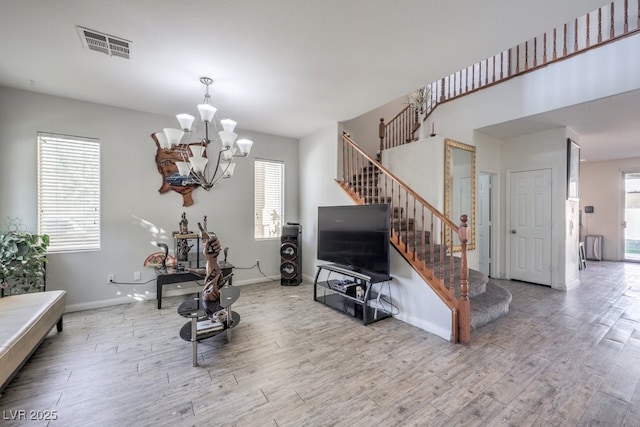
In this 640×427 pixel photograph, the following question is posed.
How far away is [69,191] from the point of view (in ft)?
11.9

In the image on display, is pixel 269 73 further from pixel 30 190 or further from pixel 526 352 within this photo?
pixel 526 352

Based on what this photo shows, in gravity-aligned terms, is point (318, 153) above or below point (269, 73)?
below

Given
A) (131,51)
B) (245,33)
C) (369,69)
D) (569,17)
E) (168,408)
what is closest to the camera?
(168,408)

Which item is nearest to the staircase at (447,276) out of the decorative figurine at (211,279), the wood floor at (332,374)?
the wood floor at (332,374)

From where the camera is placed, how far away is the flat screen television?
319cm

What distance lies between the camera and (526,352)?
2586mm

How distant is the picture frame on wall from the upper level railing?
1.50 metres

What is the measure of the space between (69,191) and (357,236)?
3928 millimetres

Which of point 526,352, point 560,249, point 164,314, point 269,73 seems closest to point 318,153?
point 269,73

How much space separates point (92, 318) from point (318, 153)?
13.4 ft

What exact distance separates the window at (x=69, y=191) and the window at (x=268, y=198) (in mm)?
2369

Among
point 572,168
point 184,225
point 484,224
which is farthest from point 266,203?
point 572,168

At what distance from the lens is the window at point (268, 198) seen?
5137mm

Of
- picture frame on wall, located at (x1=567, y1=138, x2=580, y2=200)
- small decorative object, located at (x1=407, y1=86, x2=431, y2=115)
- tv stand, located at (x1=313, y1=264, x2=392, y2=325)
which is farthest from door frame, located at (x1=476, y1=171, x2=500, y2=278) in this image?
tv stand, located at (x1=313, y1=264, x2=392, y2=325)
